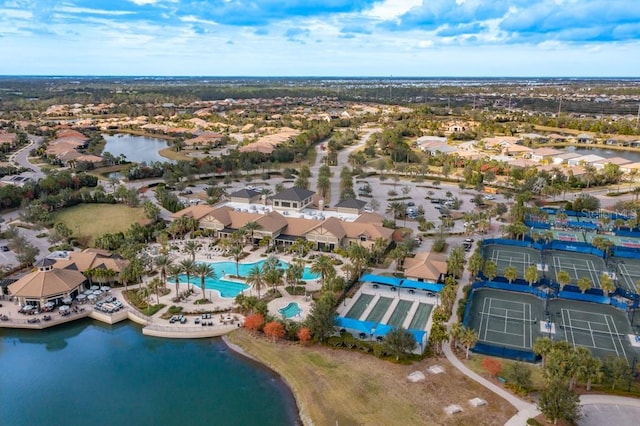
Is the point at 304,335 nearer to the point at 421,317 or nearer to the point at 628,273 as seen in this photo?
the point at 421,317

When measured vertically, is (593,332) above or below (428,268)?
below

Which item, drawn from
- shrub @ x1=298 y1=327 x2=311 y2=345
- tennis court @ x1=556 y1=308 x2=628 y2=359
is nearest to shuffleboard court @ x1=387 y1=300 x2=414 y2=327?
shrub @ x1=298 y1=327 x2=311 y2=345

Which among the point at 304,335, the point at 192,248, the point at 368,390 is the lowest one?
the point at 368,390

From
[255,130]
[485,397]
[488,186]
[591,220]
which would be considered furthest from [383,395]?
[255,130]

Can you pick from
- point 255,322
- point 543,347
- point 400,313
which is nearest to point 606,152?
point 400,313

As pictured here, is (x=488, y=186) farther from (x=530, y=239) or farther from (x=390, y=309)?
(x=390, y=309)

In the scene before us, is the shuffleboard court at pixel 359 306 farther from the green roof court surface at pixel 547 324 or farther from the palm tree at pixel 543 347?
the palm tree at pixel 543 347

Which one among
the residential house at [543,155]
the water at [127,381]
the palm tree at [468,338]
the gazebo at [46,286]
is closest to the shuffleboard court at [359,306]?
the palm tree at [468,338]

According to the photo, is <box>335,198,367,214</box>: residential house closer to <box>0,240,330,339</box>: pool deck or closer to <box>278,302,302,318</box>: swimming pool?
<box>0,240,330,339</box>: pool deck
